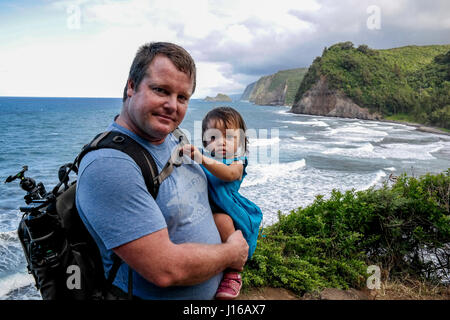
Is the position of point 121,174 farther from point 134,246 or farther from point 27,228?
point 27,228

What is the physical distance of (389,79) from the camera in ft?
290

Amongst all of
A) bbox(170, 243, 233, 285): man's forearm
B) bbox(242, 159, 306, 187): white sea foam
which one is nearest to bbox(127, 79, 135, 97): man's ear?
bbox(170, 243, 233, 285): man's forearm

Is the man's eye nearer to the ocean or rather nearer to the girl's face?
the girl's face

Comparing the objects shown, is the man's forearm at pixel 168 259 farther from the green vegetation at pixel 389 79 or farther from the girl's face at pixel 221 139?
the green vegetation at pixel 389 79

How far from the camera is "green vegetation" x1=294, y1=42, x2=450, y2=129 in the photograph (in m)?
66.9

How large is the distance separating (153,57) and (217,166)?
33.8 inches

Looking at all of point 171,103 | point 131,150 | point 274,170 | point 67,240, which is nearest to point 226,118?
point 171,103

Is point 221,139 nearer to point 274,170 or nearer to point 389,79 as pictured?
point 274,170

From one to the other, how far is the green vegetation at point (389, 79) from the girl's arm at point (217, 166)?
6709 centimetres

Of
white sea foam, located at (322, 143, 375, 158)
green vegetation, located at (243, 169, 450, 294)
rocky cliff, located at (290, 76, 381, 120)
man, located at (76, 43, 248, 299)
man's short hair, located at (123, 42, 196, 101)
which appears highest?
rocky cliff, located at (290, 76, 381, 120)

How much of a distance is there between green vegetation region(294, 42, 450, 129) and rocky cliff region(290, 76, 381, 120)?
1619mm

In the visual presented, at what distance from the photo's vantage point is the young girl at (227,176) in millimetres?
2115

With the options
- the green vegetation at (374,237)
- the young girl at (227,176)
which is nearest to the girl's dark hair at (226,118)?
the young girl at (227,176)

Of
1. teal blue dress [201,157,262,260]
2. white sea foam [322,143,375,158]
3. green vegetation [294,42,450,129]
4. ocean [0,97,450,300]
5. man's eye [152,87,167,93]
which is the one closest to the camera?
man's eye [152,87,167,93]
